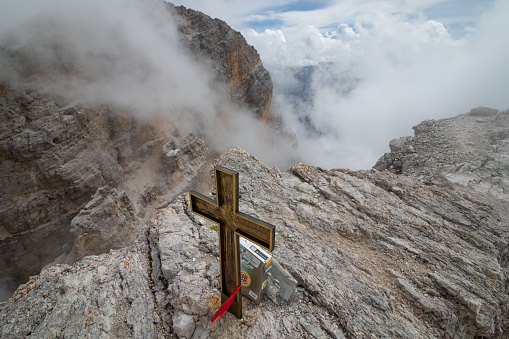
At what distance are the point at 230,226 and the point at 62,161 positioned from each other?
25474 mm

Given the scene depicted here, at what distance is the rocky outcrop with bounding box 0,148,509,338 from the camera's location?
530cm

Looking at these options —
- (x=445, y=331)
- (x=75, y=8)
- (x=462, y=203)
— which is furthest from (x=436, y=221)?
(x=75, y=8)

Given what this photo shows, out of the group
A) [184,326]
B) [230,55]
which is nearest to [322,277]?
[184,326]

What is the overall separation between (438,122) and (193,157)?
2701 cm

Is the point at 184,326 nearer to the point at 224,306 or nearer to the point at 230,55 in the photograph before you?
the point at 224,306

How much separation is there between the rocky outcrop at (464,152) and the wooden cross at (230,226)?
10.7 metres

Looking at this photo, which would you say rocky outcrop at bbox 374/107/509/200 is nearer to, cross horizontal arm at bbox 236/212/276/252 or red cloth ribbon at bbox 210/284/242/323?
cross horizontal arm at bbox 236/212/276/252

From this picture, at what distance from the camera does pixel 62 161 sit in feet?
75.6

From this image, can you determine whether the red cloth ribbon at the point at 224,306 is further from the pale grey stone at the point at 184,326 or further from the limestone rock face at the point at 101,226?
the limestone rock face at the point at 101,226

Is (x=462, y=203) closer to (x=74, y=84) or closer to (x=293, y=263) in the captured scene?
(x=293, y=263)

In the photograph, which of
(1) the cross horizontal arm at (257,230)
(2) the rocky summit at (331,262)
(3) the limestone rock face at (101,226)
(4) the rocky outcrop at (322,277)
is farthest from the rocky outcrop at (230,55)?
(1) the cross horizontal arm at (257,230)

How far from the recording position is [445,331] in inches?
223

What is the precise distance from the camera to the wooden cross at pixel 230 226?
4.12 meters

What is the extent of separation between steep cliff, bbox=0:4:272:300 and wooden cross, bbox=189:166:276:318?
1759 cm
